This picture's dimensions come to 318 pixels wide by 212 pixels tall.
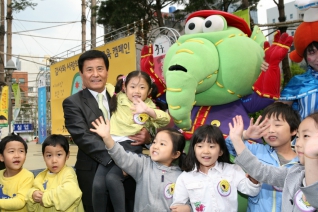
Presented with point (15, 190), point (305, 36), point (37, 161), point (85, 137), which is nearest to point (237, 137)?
point (85, 137)

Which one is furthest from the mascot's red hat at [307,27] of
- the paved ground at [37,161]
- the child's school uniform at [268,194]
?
the paved ground at [37,161]

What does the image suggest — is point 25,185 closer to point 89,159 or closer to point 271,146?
point 89,159

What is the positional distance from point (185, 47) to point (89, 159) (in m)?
1.07

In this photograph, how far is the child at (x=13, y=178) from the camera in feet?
8.18

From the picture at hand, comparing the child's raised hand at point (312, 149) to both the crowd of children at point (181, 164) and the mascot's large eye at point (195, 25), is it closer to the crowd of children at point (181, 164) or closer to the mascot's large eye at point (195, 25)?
the crowd of children at point (181, 164)

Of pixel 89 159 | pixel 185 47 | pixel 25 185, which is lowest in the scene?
pixel 25 185

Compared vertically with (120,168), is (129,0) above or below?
above

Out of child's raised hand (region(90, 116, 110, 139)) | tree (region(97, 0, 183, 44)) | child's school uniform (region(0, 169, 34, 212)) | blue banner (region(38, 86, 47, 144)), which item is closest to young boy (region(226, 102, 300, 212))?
child's raised hand (region(90, 116, 110, 139))

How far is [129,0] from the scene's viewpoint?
9.64m

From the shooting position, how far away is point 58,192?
2367 mm

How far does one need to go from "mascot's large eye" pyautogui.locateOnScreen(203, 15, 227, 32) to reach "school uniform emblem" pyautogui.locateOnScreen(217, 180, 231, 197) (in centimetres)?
125

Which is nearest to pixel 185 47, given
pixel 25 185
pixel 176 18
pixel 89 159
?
pixel 89 159

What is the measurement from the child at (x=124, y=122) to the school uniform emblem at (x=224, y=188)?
0.66 meters

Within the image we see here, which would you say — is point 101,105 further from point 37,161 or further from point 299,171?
point 37,161
